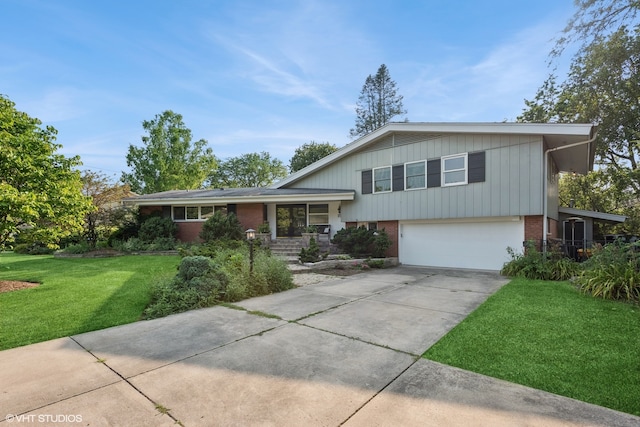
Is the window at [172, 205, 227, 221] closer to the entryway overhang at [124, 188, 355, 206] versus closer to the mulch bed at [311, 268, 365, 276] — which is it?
the entryway overhang at [124, 188, 355, 206]

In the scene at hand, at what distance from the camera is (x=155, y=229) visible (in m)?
14.7

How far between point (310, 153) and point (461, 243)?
2358 centimetres

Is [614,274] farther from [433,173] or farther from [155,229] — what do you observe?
[155,229]

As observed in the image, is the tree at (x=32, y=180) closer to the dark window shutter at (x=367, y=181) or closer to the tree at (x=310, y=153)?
the dark window shutter at (x=367, y=181)

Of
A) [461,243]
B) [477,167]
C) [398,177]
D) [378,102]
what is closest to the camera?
[477,167]

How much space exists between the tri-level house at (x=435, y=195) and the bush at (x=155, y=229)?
0.91m

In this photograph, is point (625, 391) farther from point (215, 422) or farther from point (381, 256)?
point (381, 256)

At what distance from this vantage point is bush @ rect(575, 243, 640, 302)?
5746mm

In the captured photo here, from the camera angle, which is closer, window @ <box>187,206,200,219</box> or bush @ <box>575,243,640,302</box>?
bush @ <box>575,243,640,302</box>

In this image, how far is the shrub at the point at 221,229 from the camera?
13.6m

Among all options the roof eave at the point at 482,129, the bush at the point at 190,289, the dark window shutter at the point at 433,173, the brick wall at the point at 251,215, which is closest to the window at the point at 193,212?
the brick wall at the point at 251,215

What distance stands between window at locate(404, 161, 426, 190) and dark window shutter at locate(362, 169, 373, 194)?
1.64 metres

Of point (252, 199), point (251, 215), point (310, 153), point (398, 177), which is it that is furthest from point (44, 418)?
point (310, 153)

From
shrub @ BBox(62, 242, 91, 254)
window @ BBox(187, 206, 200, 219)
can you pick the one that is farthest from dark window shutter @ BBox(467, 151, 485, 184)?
shrub @ BBox(62, 242, 91, 254)
